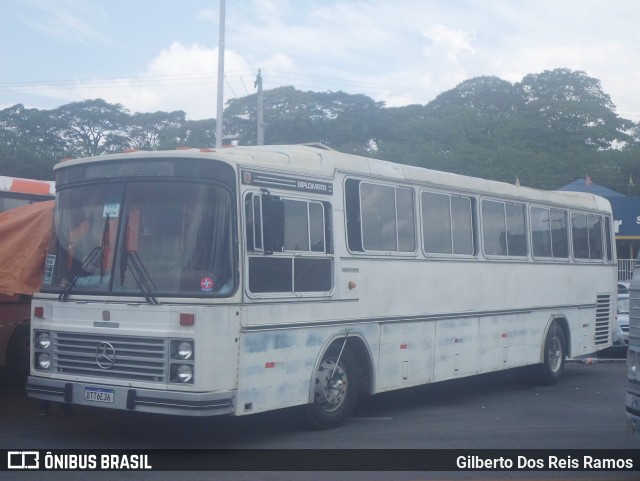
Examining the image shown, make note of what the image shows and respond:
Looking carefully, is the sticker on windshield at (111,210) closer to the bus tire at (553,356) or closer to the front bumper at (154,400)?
the front bumper at (154,400)

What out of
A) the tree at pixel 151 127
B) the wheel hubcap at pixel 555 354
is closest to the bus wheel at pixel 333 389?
the wheel hubcap at pixel 555 354

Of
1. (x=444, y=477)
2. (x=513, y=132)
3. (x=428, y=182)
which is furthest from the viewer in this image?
(x=513, y=132)

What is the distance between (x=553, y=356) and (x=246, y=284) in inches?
324

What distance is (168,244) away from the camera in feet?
30.4

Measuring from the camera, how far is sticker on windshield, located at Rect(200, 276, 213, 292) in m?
9.08

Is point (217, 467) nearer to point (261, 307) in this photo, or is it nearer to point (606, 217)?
point (261, 307)

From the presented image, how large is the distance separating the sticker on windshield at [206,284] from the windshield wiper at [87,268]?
4.30ft

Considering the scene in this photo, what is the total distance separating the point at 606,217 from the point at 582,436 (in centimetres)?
818

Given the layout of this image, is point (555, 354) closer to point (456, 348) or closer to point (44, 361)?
point (456, 348)

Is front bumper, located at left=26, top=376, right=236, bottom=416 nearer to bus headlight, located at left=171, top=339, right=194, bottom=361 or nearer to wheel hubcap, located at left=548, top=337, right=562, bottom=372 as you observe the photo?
bus headlight, located at left=171, top=339, right=194, bottom=361

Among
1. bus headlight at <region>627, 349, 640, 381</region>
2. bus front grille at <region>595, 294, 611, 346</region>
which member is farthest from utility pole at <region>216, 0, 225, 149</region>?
bus headlight at <region>627, 349, 640, 381</region>

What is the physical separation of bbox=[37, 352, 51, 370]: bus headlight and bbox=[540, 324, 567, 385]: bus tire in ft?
28.7

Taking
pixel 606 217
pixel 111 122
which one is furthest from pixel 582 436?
pixel 111 122

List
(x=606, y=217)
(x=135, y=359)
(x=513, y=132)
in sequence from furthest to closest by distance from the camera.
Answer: (x=513, y=132) < (x=606, y=217) < (x=135, y=359)
